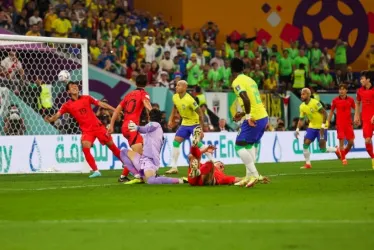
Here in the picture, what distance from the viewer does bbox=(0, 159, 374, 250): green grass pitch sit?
27.9 ft

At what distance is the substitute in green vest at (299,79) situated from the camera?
35469mm

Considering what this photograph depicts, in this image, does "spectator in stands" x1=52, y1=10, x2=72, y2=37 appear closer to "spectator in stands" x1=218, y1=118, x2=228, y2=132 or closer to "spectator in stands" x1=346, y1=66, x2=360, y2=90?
"spectator in stands" x1=218, y1=118, x2=228, y2=132

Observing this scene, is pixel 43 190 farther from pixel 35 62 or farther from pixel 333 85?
pixel 333 85

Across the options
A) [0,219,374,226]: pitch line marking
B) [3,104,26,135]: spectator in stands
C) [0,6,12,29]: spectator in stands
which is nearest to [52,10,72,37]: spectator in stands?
[0,6,12,29]: spectator in stands

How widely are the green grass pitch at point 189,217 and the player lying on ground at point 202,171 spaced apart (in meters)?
0.31

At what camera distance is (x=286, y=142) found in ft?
99.8

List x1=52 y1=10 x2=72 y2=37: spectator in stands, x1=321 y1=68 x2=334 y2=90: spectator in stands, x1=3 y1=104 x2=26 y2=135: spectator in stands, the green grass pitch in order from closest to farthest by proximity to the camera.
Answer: the green grass pitch, x1=3 y1=104 x2=26 y2=135: spectator in stands, x1=52 y1=10 x2=72 y2=37: spectator in stands, x1=321 y1=68 x2=334 y2=90: spectator in stands

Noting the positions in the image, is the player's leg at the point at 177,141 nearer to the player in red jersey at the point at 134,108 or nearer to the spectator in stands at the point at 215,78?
the player in red jersey at the point at 134,108

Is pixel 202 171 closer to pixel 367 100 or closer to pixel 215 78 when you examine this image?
pixel 367 100

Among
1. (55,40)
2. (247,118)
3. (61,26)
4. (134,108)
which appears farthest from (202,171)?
(61,26)

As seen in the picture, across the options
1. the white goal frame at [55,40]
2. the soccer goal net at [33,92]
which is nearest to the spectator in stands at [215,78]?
the soccer goal net at [33,92]

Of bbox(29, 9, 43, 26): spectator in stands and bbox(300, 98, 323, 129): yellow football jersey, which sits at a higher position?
bbox(29, 9, 43, 26): spectator in stands

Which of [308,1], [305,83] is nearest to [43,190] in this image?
[305,83]

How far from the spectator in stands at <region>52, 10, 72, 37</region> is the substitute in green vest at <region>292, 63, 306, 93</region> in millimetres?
10249
